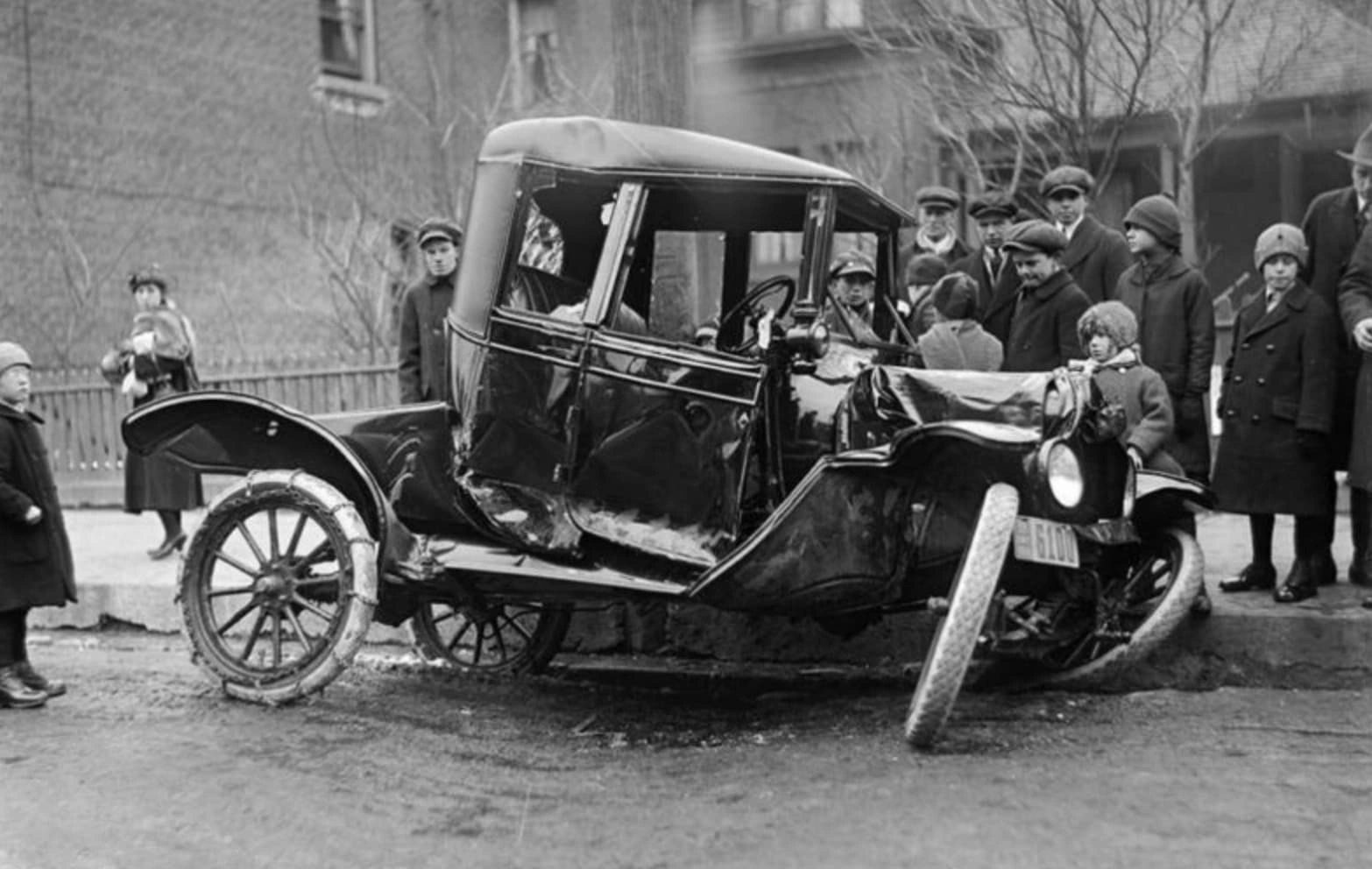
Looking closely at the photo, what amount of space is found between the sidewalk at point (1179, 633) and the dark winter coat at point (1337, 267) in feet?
2.24

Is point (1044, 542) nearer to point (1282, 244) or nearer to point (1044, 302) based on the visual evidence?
point (1044, 302)

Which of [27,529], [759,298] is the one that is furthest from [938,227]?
[27,529]

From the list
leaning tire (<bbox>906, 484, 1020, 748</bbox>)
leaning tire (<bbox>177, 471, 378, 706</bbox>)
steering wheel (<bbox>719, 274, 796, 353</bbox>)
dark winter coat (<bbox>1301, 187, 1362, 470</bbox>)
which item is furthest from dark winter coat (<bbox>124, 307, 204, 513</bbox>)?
dark winter coat (<bbox>1301, 187, 1362, 470</bbox>)

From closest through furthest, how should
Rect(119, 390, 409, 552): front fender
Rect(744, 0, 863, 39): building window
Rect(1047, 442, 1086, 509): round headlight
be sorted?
1. Rect(1047, 442, 1086, 509): round headlight
2. Rect(119, 390, 409, 552): front fender
3. Rect(744, 0, 863, 39): building window

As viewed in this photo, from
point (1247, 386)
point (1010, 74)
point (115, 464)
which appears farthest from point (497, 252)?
point (115, 464)

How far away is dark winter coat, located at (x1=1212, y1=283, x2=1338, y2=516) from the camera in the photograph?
21.2ft

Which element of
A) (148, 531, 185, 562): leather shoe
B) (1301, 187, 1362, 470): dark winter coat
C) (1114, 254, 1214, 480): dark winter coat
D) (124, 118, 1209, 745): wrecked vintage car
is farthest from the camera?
(148, 531, 185, 562): leather shoe

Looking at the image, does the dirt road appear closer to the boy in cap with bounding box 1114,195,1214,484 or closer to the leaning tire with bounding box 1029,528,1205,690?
the leaning tire with bounding box 1029,528,1205,690

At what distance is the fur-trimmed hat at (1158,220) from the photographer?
6.88 metres

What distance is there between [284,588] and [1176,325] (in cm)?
399

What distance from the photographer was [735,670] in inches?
269

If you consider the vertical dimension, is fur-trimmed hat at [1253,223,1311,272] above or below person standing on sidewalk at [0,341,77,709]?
above

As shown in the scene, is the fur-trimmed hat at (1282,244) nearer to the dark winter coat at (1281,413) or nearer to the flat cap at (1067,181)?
the dark winter coat at (1281,413)

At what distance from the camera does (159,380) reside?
960 cm
